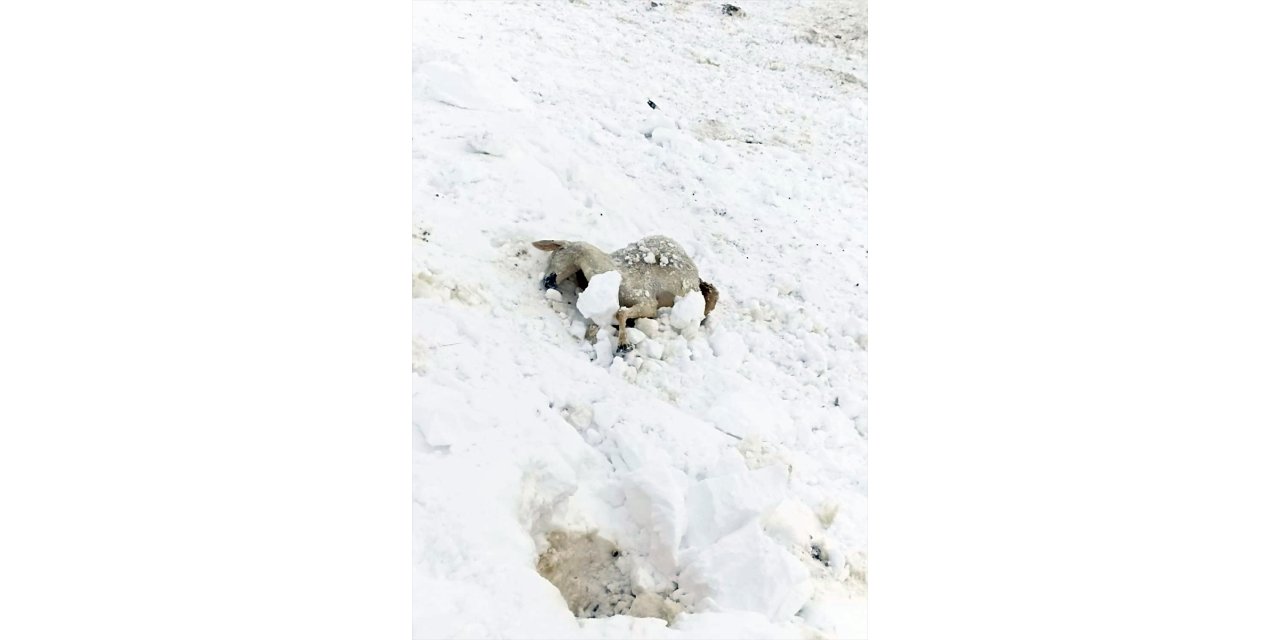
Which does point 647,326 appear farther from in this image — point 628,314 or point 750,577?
point 750,577

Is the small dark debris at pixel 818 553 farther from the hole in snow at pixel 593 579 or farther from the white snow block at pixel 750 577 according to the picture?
the hole in snow at pixel 593 579

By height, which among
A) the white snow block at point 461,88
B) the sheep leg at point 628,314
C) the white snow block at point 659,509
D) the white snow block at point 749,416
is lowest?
the white snow block at point 749,416

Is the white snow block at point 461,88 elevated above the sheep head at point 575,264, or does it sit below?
above

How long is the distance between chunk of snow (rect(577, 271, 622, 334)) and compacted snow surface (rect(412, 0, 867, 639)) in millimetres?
10

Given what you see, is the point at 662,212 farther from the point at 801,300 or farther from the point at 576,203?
the point at 801,300

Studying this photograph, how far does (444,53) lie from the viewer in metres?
5.27

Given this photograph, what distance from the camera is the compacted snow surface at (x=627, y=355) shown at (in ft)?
7.68

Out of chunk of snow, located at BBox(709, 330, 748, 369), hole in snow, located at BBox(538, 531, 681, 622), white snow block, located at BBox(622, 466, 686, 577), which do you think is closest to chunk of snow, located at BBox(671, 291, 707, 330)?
chunk of snow, located at BBox(709, 330, 748, 369)

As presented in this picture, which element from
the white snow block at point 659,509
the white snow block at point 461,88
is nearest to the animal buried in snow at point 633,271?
the white snow block at point 659,509

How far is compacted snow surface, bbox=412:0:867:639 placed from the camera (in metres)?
2.34

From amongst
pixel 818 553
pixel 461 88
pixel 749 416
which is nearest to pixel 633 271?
pixel 749 416

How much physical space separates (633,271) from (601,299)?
0.31 meters

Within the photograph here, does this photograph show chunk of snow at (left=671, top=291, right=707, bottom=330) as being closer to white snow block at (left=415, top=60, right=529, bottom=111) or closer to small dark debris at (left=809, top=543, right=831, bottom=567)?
small dark debris at (left=809, top=543, right=831, bottom=567)

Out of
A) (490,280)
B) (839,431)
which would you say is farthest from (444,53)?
(839,431)
